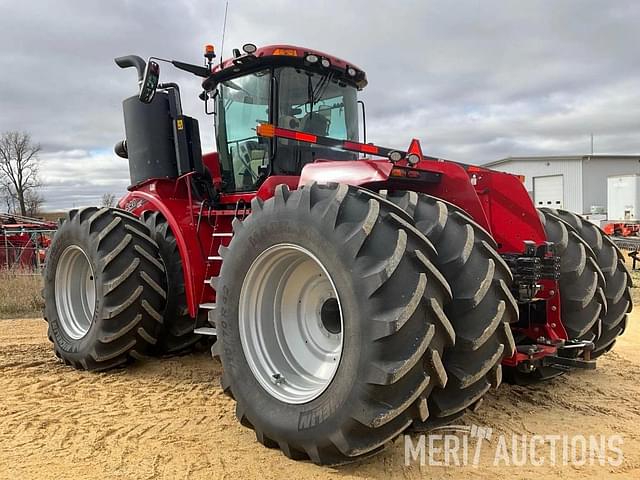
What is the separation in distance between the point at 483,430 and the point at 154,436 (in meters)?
2.09

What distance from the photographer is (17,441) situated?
3.47 meters

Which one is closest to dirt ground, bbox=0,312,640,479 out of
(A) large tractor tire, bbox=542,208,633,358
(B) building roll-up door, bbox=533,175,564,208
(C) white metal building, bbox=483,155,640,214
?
(A) large tractor tire, bbox=542,208,633,358

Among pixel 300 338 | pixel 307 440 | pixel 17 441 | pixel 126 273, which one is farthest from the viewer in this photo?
pixel 126 273

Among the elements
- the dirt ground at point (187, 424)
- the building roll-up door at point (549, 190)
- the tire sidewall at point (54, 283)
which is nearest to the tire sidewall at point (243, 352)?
the dirt ground at point (187, 424)

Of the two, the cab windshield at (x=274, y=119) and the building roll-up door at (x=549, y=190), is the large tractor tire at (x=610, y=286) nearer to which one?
the cab windshield at (x=274, y=119)

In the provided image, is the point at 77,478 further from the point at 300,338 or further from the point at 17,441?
the point at 300,338

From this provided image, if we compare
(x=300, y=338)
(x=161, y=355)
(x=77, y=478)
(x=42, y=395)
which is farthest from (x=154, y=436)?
(x=161, y=355)

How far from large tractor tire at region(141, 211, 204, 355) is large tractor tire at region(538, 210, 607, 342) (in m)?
3.22

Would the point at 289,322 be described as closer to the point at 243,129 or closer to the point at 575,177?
the point at 243,129

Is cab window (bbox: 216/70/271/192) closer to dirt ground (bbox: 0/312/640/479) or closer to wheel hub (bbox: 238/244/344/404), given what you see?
wheel hub (bbox: 238/244/344/404)

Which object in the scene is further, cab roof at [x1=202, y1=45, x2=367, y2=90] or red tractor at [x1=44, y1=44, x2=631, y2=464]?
cab roof at [x1=202, y1=45, x2=367, y2=90]

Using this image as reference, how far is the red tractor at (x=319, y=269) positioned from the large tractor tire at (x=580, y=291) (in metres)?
0.01

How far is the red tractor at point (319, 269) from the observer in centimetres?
279

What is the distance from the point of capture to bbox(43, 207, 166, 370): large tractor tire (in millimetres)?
4812
